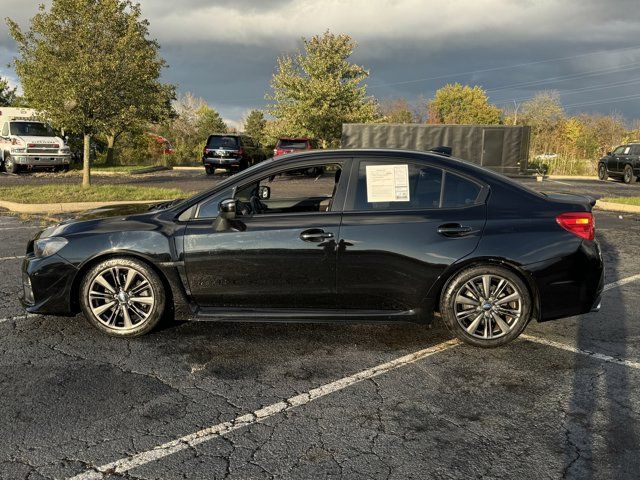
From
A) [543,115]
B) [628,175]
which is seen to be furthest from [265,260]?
[543,115]

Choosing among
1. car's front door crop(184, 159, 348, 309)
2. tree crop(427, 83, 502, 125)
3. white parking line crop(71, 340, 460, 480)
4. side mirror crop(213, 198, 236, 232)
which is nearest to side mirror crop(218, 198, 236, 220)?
side mirror crop(213, 198, 236, 232)

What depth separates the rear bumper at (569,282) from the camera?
4.14 m

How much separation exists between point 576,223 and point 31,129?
896 inches

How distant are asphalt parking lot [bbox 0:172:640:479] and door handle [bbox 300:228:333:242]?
87 centimetres

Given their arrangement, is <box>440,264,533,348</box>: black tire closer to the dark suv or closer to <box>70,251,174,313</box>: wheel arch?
<box>70,251,174,313</box>: wheel arch

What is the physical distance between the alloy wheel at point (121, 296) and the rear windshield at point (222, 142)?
2008cm

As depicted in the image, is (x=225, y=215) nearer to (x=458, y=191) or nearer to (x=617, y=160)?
(x=458, y=191)

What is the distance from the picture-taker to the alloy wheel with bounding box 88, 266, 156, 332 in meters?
4.36

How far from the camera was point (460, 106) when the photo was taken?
71188 millimetres

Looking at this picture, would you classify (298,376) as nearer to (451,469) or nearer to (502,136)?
(451,469)

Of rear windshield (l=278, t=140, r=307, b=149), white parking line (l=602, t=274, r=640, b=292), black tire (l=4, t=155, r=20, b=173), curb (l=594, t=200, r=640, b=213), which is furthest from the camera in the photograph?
rear windshield (l=278, t=140, r=307, b=149)

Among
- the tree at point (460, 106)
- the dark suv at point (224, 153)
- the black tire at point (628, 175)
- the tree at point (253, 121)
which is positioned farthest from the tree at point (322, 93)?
the tree at point (460, 106)

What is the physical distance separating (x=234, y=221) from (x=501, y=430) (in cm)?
244

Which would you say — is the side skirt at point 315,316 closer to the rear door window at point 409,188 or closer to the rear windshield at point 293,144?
the rear door window at point 409,188
